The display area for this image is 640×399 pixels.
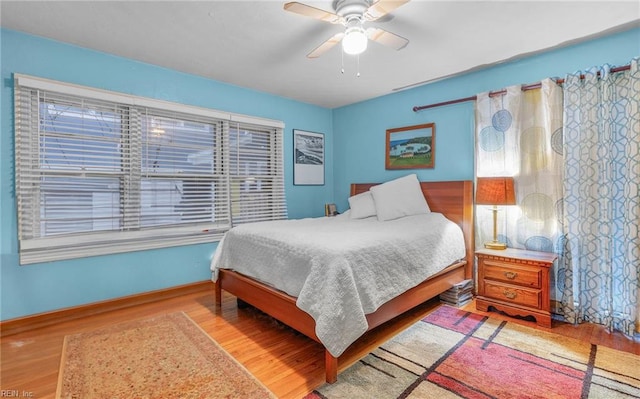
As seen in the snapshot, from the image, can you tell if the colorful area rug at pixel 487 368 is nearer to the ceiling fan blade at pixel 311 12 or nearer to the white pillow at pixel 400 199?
the white pillow at pixel 400 199

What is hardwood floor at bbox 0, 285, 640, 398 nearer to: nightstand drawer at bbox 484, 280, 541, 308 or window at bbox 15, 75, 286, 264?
nightstand drawer at bbox 484, 280, 541, 308

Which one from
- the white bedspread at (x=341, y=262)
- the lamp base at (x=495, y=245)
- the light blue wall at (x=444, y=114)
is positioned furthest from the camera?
the lamp base at (x=495, y=245)

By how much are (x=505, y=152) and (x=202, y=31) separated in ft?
9.74

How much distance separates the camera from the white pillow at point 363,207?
Answer: 3.57m

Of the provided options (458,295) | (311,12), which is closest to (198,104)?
→ (311,12)

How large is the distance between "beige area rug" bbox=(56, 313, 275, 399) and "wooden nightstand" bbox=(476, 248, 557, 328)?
7.03 feet

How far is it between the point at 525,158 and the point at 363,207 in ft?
5.59

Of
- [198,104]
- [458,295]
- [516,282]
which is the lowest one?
[458,295]

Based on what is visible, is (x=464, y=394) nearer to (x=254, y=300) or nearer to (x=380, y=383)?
(x=380, y=383)

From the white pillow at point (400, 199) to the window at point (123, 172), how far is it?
159cm

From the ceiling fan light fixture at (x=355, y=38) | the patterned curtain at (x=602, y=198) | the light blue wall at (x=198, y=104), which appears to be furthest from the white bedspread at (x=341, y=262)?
the ceiling fan light fixture at (x=355, y=38)

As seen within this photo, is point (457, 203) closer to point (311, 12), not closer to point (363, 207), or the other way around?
point (363, 207)

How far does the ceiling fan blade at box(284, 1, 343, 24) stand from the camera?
5.53 feet

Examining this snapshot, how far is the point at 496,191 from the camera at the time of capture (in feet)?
9.02
